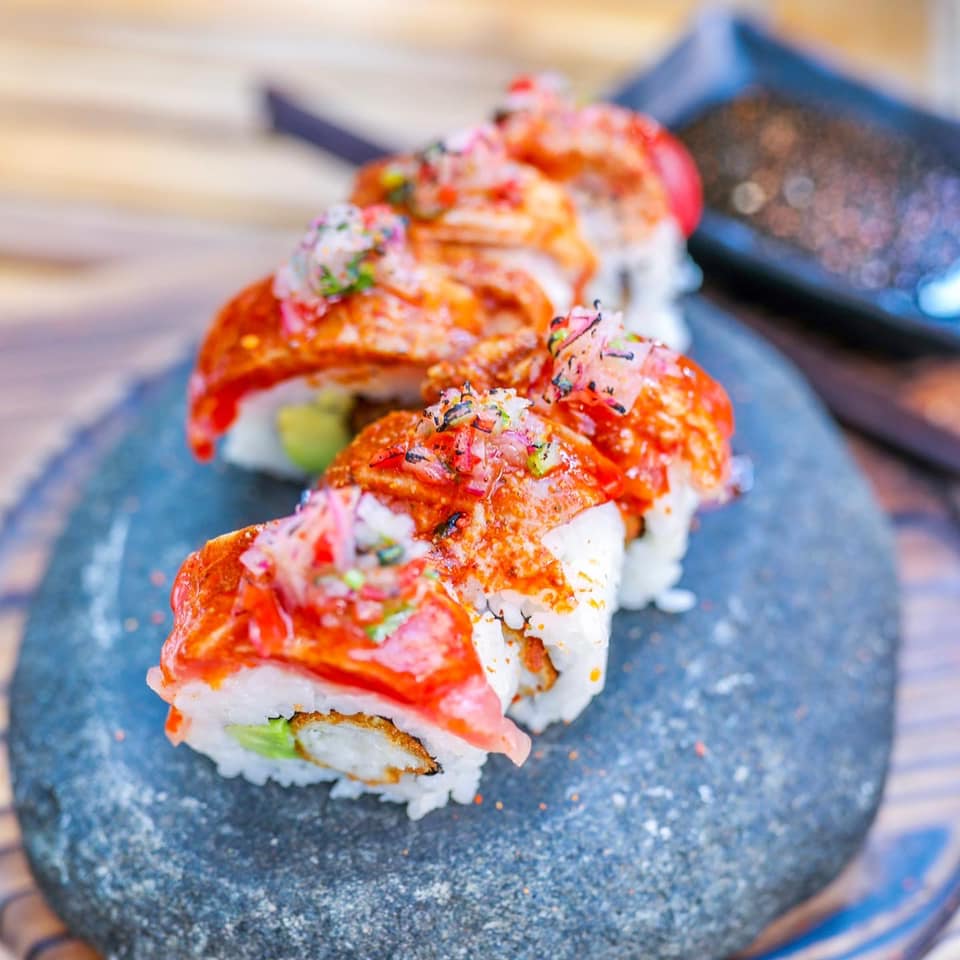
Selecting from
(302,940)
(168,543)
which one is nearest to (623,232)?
(168,543)

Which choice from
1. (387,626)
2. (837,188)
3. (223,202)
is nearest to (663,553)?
(387,626)

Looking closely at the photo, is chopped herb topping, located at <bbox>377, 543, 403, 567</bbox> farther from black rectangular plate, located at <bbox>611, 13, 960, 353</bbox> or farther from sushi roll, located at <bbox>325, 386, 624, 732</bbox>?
black rectangular plate, located at <bbox>611, 13, 960, 353</bbox>

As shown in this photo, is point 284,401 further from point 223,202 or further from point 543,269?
point 223,202

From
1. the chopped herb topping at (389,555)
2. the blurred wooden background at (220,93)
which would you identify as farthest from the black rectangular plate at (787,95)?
the chopped herb topping at (389,555)

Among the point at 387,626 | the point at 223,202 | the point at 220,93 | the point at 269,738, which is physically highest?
the point at 387,626

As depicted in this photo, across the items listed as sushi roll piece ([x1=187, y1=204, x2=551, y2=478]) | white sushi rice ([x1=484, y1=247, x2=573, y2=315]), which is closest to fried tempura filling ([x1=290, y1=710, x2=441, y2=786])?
sushi roll piece ([x1=187, y1=204, x2=551, y2=478])

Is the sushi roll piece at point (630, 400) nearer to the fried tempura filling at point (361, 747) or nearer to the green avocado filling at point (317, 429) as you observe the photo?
the green avocado filling at point (317, 429)
